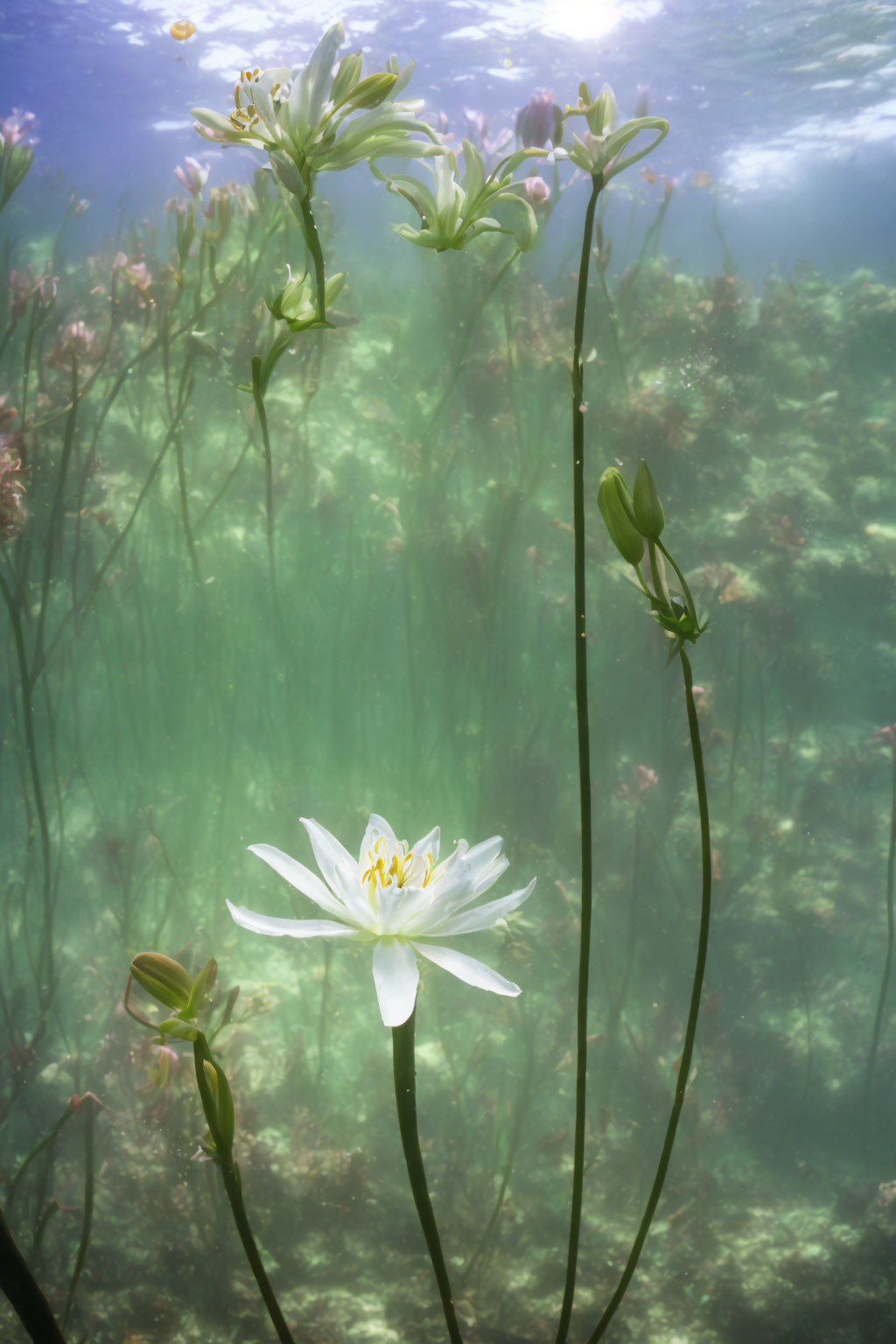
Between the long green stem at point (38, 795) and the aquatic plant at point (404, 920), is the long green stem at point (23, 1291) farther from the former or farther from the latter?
the long green stem at point (38, 795)

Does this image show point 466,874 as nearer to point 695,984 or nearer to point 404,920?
point 404,920

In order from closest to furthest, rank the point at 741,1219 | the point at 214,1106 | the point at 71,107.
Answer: the point at 214,1106 → the point at 741,1219 → the point at 71,107

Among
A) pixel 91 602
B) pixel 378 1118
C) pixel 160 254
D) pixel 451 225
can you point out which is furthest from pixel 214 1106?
pixel 160 254

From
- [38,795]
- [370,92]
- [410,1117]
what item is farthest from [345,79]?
[38,795]

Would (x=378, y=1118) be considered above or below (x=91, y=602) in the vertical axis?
below

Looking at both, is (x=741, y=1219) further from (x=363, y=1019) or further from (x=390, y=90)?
(x=390, y=90)

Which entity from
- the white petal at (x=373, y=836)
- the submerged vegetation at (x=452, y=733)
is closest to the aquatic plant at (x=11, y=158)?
the submerged vegetation at (x=452, y=733)
